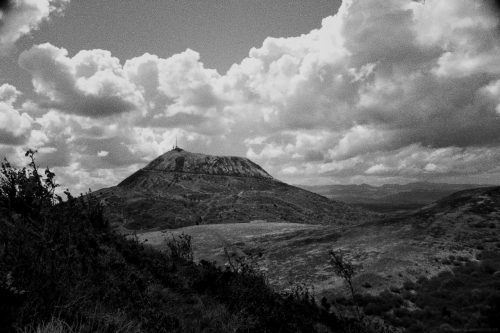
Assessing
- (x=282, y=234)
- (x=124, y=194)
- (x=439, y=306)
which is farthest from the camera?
(x=124, y=194)

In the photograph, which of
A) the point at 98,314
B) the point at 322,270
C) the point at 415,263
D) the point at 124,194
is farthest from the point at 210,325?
the point at 124,194

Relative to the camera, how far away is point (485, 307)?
16688 mm

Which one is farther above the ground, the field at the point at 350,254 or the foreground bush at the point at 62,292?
the foreground bush at the point at 62,292

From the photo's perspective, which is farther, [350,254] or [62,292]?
[350,254]

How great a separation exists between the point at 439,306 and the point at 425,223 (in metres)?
18.8

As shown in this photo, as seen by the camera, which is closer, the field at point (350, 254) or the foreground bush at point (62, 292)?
the foreground bush at point (62, 292)

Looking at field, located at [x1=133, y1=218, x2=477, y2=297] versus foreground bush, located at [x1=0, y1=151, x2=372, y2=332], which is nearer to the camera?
foreground bush, located at [x1=0, y1=151, x2=372, y2=332]

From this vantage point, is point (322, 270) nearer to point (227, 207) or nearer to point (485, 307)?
point (485, 307)

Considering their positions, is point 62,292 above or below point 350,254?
above

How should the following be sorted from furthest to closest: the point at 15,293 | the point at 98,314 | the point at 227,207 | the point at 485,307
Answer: the point at 227,207 < the point at 485,307 < the point at 98,314 < the point at 15,293

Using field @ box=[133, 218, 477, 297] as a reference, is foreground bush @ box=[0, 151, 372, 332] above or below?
above

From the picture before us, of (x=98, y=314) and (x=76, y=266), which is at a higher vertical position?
(x=76, y=266)

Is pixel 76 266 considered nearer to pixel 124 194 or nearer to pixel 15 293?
pixel 15 293

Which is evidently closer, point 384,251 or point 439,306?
point 439,306
